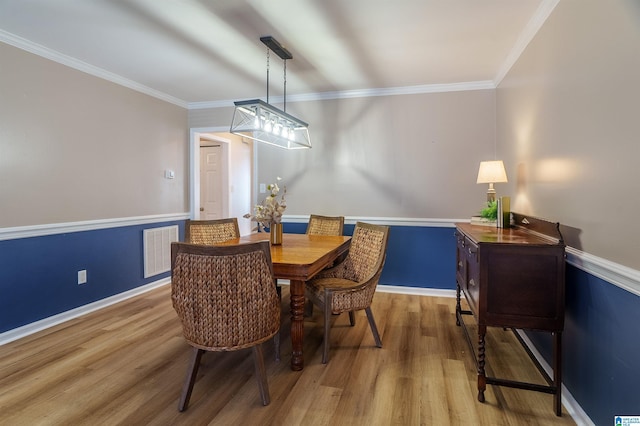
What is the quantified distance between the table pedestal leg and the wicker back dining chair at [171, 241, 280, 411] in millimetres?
365

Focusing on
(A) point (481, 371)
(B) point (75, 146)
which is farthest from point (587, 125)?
(B) point (75, 146)

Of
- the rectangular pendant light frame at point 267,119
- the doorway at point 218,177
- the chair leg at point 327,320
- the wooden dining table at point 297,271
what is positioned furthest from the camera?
the doorway at point 218,177

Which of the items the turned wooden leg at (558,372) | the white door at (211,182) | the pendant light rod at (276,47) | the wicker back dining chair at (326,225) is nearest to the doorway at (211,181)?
the white door at (211,182)

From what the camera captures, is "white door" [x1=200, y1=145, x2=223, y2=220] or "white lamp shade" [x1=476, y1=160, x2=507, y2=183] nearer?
"white lamp shade" [x1=476, y1=160, x2=507, y2=183]

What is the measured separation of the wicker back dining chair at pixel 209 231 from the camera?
9.42ft

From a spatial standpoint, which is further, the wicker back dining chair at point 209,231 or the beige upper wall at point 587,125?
the wicker back dining chair at point 209,231

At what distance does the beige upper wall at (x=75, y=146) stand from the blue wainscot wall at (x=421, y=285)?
25 centimetres

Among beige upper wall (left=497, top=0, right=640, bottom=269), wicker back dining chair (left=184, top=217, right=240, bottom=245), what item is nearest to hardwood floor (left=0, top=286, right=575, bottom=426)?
wicker back dining chair (left=184, top=217, right=240, bottom=245)

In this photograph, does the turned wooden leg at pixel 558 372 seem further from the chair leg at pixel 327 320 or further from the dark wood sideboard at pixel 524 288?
the chair leg at pixel 327 320

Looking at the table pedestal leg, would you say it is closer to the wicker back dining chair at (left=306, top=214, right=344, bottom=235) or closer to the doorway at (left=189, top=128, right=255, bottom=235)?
the wicker back dining chair at (left=306, top=214, right=344, bottom=235)

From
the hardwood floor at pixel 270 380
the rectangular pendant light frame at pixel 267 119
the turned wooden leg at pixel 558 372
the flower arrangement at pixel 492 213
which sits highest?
the rectangular pendant light frame at pixel 267 119

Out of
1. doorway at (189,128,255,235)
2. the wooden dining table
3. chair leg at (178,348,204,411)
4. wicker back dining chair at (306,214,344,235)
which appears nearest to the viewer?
chair leg at (178,348,204,411)

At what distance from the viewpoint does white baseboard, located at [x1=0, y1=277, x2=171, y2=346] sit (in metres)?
2.62

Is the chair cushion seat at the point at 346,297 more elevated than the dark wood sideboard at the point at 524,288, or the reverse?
the dark wood sideboard at the point at 524,288
